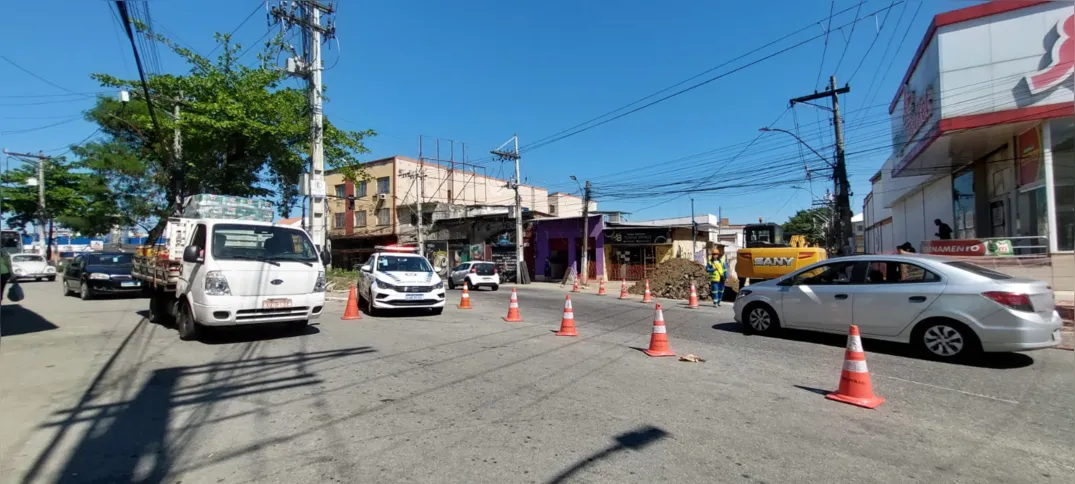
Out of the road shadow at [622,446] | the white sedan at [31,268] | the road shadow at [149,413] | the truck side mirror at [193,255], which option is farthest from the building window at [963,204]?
the white sedan at [31,268]

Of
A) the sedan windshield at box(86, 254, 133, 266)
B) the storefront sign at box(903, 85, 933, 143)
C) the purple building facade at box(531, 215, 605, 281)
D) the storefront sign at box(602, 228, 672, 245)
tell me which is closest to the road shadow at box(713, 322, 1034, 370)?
the storefront sign at box(903, 85, 933, 143)

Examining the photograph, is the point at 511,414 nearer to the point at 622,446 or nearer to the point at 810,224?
the point at 622,446

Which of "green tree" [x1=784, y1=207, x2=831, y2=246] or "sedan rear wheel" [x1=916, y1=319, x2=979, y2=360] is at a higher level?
"green tree" [x1=784, y1=207, x2=831, y2=246]

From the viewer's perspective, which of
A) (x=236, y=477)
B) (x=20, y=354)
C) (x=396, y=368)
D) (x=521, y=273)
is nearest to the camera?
(x=236, y=477)

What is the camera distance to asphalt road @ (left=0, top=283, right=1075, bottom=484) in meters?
3.56

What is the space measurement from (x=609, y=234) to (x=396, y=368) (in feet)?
88.5

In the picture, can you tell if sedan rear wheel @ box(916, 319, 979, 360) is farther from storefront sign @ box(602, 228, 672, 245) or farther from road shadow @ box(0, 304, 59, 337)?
storefront sign @ box(602, 228, 672, 245)

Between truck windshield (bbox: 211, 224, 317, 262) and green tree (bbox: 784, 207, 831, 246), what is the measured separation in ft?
197

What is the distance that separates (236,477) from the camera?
3377 millimetres

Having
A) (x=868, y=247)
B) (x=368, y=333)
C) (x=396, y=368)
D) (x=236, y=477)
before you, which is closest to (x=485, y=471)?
(x=236, y=477)

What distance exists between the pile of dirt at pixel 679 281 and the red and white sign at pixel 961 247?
6.02 metres

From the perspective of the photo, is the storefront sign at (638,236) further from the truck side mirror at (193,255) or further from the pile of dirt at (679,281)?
the truck side mirror at (193,255)

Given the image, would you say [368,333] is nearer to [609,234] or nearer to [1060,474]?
[1060,474]

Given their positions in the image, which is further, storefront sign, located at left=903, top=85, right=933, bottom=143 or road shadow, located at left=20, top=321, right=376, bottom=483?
storefront sign, located at left=903, top=85, right=933, bottom=143
